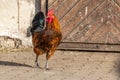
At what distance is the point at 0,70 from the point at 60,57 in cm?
172

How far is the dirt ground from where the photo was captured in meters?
7.27

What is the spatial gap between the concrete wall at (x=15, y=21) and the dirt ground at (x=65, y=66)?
45 cm

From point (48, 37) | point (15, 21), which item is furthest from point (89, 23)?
point (48, 37)

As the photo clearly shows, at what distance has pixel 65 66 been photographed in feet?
26.5

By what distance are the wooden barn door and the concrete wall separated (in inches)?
23.2

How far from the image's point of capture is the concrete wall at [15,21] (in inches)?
378

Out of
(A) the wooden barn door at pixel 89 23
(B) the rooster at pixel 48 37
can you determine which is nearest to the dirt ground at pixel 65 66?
(A) the wooden barn door at pixel 89 23

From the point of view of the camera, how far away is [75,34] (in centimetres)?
958

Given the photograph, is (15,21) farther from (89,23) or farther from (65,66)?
(65,66)

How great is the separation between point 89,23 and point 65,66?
175 centimetres

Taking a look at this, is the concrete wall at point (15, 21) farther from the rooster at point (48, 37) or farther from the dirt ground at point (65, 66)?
the rooster at point (48, 37)

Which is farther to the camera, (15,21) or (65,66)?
(15,21)

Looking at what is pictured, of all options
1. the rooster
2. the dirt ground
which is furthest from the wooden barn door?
the rooster

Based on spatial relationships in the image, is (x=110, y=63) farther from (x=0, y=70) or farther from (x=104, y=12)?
(x=0, y=70)
